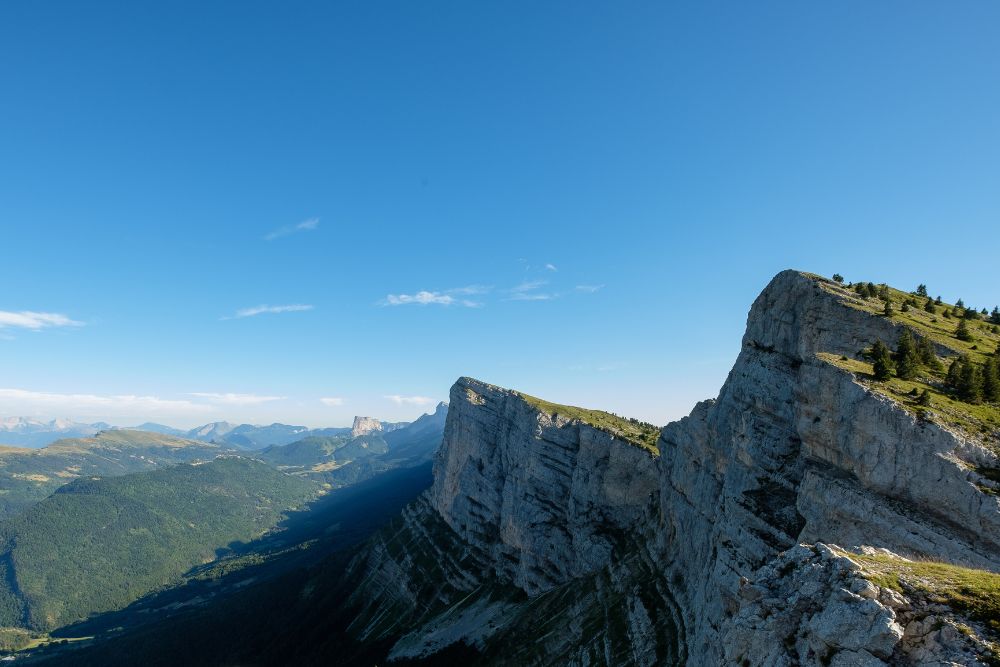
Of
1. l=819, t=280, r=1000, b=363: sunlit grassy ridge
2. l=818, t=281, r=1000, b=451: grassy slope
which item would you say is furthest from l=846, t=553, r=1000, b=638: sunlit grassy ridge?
l=819, t=280, r=1000, b=363: sunlit grassy ridge

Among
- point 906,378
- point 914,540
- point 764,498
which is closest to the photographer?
point 914,540

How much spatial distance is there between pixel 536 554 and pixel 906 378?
359 ft

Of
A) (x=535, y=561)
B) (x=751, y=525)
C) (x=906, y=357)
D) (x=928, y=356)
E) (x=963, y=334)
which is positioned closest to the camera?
(x=906, y=357)

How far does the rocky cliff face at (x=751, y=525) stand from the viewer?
23.5 m

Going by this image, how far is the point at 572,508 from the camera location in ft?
433

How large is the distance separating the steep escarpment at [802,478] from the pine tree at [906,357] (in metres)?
4.42

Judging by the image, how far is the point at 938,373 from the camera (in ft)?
156

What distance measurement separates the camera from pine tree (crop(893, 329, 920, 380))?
45.5 meters

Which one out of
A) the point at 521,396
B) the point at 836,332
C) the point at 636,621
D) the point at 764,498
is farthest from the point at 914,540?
the point at 521,396

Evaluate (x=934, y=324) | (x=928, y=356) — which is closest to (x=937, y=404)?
(x=928, y=356)

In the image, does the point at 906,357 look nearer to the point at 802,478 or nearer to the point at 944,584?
the point at 802,478

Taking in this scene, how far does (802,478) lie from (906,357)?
14.8 m

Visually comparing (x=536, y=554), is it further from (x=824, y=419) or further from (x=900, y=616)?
(x=900, y=616)

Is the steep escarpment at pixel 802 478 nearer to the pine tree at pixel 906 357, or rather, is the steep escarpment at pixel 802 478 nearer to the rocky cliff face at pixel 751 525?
the rocky cliff face at pixel 751 525
